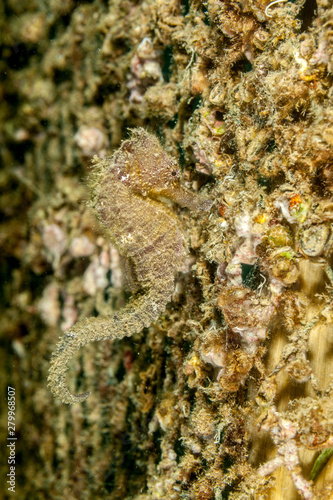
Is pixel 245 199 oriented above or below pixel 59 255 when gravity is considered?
above

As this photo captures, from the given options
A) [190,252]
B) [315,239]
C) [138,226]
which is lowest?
[190,252]

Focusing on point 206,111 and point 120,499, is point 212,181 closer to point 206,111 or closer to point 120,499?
point 206,111

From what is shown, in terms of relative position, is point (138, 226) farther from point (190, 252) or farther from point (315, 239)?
point (315, 239)

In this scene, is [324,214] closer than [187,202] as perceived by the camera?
Yes

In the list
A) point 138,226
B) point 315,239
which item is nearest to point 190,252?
point 138,226

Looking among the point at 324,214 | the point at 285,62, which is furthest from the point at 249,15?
the point at 324,214

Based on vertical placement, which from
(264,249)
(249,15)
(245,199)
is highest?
(249,15)
